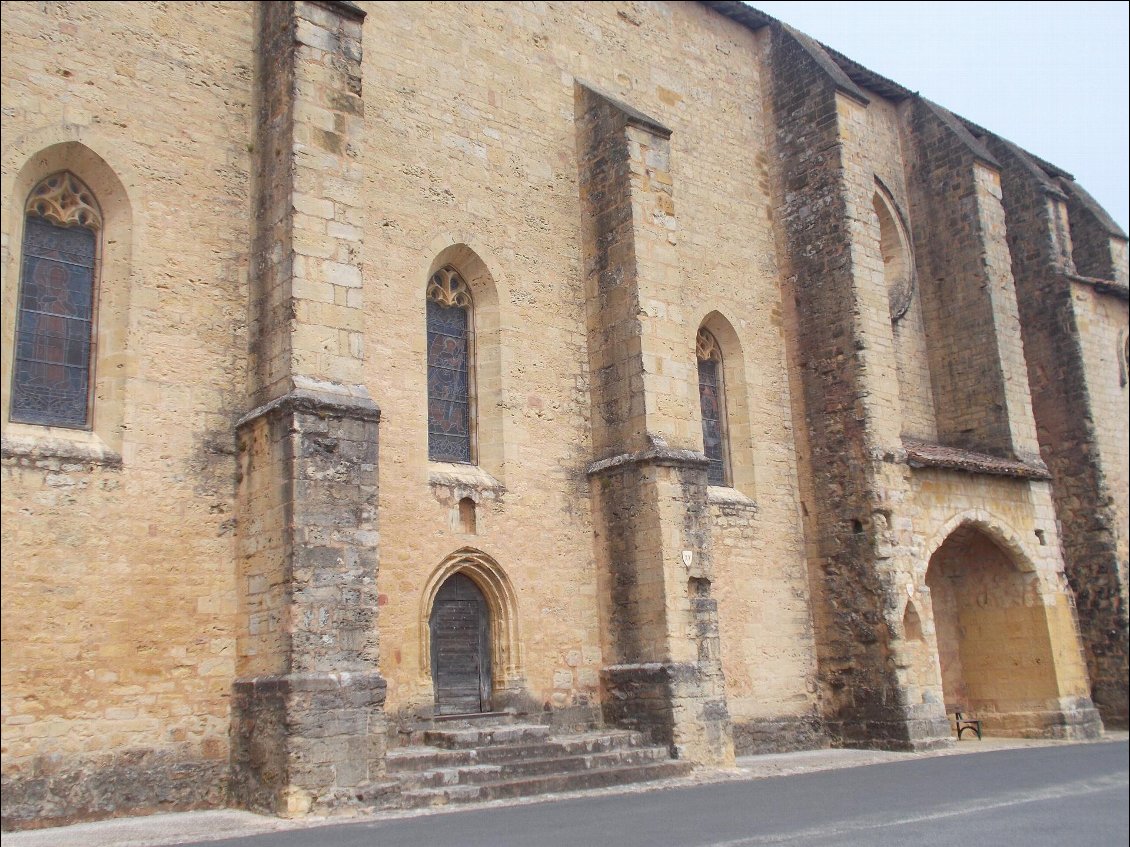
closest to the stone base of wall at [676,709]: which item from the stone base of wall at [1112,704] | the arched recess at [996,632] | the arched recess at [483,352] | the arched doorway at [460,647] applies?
the arched doorway at [460,647]

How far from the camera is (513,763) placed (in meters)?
10.2

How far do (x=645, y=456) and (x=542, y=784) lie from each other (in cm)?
Result: 389

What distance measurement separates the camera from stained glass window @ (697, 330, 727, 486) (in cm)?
1492

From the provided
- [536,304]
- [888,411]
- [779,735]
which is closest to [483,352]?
[536,304]

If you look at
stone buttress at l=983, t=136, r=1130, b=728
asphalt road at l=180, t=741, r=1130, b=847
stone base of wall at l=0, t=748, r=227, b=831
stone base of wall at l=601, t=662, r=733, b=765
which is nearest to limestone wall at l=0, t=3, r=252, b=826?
stone base of wall at l=0, t=748, r=227, b=831

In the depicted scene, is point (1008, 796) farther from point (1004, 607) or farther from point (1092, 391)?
point (1092, 391)

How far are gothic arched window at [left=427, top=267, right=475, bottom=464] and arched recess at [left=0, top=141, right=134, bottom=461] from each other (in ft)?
11.2

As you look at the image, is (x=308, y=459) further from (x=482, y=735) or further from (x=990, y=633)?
(x=990, y=633)

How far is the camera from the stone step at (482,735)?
412 inches

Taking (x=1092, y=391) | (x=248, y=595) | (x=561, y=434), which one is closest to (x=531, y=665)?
(x=561, y=434)

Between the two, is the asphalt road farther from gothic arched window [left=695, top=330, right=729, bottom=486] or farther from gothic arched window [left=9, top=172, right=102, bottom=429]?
gothic arched window [left=695, top=330, right=729, bottom=486]

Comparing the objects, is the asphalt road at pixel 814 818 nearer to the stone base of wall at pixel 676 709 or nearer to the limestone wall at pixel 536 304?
the stone base of wall at pixel 676 709

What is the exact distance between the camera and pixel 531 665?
12.0 metres

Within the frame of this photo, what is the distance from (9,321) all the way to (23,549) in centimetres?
201
